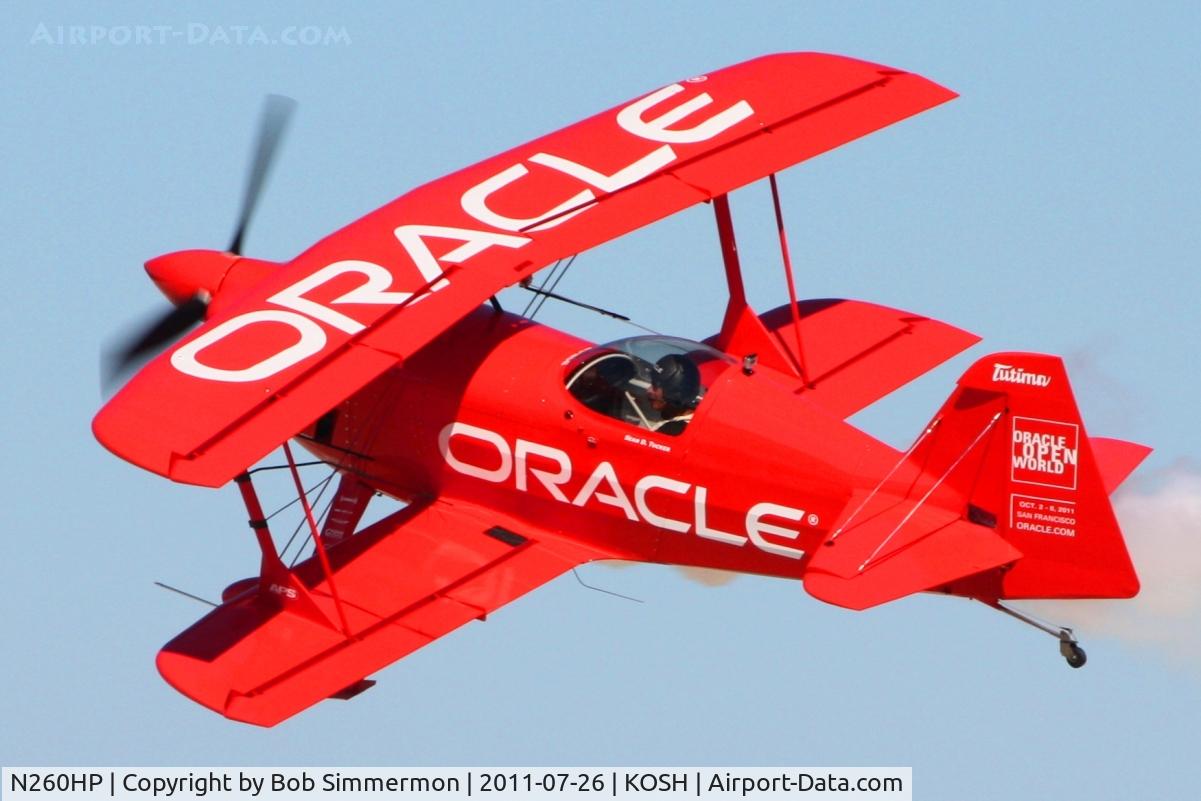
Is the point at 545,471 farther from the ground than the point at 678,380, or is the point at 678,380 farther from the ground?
the point at 678,380

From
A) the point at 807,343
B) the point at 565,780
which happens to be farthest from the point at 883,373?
the point at 565,780

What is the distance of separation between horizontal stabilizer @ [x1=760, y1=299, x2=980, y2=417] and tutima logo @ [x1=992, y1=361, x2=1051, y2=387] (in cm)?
365

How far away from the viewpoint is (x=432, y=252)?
19328 mm

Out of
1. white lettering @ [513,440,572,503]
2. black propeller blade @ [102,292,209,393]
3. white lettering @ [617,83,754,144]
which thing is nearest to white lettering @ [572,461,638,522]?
white lettering @ [513,440,572,503]

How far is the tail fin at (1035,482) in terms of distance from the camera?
667 inches

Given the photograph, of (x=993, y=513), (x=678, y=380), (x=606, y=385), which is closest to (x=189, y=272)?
(x=606, y=385)

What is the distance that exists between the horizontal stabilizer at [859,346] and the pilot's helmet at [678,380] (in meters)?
2.20

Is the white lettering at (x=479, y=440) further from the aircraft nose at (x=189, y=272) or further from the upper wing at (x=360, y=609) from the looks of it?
the aircraft nose at (x=189, y=272)

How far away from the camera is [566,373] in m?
19.3

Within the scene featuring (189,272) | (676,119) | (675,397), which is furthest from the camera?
(189,272)

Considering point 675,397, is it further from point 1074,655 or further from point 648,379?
point 1074,655

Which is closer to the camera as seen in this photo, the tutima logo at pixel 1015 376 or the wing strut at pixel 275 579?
the tutima logo at pixel 1015 376

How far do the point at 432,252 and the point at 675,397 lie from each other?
1995 millimetres

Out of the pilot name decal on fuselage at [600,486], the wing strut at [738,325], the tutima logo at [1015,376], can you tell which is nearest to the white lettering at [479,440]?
the pilot name decal on fuselage at [600,486]
